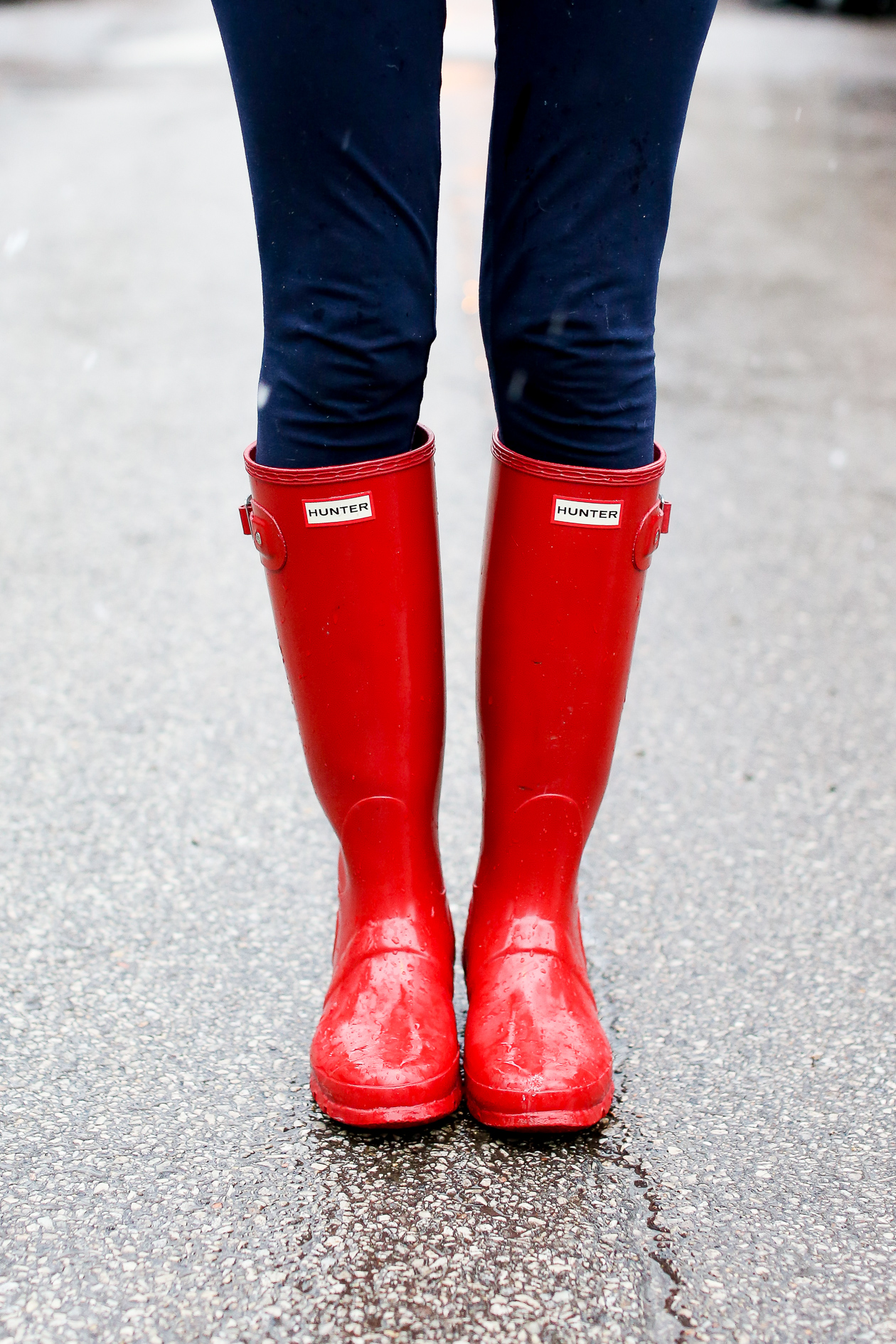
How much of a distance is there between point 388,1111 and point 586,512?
484 millimetres

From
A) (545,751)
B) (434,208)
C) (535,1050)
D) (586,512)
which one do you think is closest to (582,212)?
(434,208)

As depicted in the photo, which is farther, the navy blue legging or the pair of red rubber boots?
the pair of red rubber boots

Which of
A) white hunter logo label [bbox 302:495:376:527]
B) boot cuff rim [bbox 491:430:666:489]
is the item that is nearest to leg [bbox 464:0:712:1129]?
boot cuff rim [bbox 491:430:666:489]

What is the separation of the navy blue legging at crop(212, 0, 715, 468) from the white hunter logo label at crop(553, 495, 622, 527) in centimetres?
Answer: 3

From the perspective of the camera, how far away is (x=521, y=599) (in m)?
1.04

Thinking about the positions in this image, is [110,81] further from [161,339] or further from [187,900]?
[187,900]

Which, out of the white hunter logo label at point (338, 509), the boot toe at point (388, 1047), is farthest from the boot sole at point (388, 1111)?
the white hunter logo label at point (338, 509)

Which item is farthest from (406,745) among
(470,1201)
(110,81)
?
(110,81)

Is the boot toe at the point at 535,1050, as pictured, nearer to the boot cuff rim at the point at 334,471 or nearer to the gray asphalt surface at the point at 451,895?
the gray asphalt surface at the point at 451,895

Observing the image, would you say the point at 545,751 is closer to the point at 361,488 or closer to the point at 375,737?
the point at 375,737

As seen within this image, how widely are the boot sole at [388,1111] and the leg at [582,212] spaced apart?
50 cm

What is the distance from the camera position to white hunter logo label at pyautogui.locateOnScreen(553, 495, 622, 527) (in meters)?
1.00

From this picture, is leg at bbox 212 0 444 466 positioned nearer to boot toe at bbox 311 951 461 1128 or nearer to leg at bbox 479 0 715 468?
leg at bbox 479 0 715 468

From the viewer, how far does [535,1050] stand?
994 millimetres
